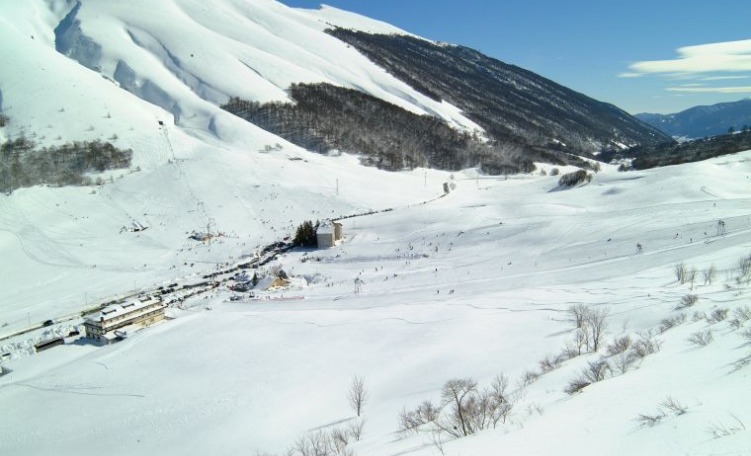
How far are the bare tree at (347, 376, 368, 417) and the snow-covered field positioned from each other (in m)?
0.41

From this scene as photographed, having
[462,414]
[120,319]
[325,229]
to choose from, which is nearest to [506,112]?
[325,229]

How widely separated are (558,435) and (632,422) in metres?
1.28

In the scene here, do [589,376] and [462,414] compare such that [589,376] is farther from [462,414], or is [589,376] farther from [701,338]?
[462,414]

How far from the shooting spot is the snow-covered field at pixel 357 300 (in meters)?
11.4

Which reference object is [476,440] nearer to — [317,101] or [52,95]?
[52,95]

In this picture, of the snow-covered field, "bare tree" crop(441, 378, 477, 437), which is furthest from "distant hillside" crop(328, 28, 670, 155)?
"bare tree" crop(441, 378, 477, 437)

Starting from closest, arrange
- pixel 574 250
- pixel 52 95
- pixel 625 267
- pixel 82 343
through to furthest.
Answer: pixel 82 343 < pixel 625 267 < pixel 574 250 < pixel 52 95

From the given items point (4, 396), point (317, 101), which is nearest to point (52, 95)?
point (317, 101)

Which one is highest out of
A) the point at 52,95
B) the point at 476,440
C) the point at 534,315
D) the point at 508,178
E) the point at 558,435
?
the point at 52,95

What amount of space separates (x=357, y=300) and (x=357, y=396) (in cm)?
1350

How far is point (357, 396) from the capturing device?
1798 cm

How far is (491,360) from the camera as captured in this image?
65.6ft

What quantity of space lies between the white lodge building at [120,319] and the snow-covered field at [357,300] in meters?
0.93

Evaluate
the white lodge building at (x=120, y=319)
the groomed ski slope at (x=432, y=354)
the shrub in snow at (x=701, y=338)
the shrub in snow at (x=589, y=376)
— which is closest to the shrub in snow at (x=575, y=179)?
the groomed ski slope at (x=432, y=354)
